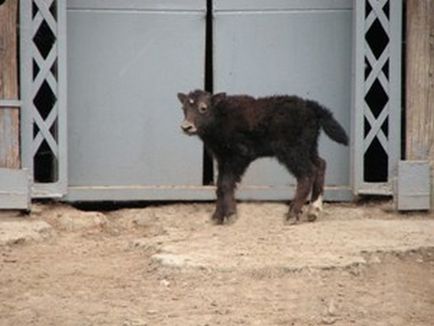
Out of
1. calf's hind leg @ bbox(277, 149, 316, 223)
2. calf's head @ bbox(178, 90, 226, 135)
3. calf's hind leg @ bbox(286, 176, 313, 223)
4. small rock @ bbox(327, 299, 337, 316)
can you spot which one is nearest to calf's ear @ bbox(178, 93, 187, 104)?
calf's head @ bbox(178, 90, 226, 135)

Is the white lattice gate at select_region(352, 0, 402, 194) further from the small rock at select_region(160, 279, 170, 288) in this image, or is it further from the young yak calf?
the small rock at select_region(160, 279, 170, 288)

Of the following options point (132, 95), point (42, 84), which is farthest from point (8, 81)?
point (132, 95)

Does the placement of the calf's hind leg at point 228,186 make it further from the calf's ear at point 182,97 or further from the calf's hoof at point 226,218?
the calf's ear at point 182,97

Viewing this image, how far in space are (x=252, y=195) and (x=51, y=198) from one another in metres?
1.93

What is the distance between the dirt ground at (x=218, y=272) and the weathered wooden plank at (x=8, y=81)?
0.61m

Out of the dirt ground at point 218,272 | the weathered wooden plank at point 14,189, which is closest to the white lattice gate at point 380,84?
the dirt ground at point 218,272

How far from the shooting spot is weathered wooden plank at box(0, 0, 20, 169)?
418 inches

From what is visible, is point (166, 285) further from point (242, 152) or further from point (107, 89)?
point (107, 89)

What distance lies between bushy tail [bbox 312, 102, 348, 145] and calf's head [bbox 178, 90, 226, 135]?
89cm

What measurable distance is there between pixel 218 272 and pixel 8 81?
10.5ft

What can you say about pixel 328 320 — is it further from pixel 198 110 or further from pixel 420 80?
pixel 420 80

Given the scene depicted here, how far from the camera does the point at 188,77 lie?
11266 mm

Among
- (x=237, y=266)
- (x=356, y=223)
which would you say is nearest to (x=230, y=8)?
(x=356, y=223)

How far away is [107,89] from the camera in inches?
440
